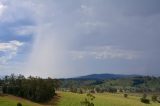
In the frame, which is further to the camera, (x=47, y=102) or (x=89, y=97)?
(x=89, y=97)

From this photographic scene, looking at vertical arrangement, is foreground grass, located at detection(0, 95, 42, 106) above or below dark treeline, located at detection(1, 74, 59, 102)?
below

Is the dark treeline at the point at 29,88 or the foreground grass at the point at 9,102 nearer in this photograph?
the foreground grass at the point at 9,102

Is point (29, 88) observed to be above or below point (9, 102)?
above

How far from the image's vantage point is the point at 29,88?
15462 cm

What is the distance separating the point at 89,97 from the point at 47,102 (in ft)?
97.2

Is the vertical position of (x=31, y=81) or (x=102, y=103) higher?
(x=31, y=81)

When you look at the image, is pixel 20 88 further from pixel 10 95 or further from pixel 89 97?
pixel 89 97

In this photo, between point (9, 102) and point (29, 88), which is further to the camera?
point (29, 88)

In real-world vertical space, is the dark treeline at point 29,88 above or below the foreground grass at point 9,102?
above

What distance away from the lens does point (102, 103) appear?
16025cm

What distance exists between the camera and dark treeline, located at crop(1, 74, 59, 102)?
154 meters

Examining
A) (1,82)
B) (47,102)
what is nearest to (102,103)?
(47,102)

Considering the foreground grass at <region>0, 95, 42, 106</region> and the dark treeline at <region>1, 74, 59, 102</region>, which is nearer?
the foreground grass at <region>0, 95, 42, 106</region>

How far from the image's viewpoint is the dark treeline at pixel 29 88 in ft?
506
